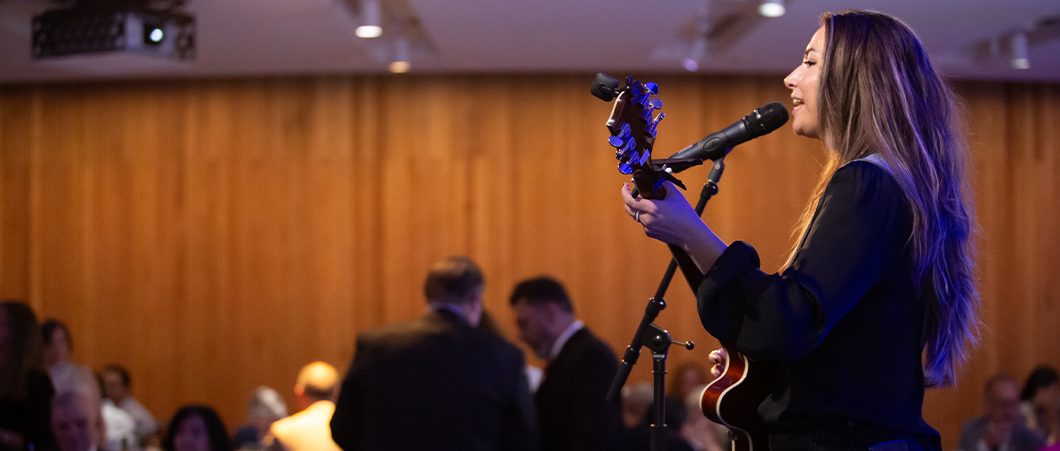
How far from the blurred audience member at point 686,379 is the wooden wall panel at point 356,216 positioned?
449 millimetres

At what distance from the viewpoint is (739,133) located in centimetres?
132

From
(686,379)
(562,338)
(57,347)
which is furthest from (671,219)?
(686,379)

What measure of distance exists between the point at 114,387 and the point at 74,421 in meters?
2.33

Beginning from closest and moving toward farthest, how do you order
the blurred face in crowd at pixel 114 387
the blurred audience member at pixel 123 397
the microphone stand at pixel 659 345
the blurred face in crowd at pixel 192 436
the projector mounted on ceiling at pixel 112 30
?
the microphone stand at pixel 659 345
the blurred face in crowd at pixel 192 436
the projector mounted on ceiling at pixel 112 30
the blurred audience member at pixel 123 397
the blurred face in crowd at pixel 114 387

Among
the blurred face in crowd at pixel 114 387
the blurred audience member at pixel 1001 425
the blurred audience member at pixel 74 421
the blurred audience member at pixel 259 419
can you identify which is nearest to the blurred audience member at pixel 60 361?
the blurred audience member at pixel 74 421

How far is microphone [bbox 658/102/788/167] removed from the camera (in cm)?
129

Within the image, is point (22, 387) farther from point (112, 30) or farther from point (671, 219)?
point (671, 219)

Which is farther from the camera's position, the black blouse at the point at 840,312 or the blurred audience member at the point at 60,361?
the blurred audience member at the point at 60,361

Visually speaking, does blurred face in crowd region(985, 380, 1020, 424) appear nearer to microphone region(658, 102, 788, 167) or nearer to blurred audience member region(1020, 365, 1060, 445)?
blurred audience member region(1020, 365, 1060, 445)

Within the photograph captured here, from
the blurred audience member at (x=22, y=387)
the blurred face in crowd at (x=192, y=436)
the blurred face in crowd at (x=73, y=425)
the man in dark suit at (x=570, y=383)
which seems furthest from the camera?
the blurred face in crowd at (x=192, y=436)

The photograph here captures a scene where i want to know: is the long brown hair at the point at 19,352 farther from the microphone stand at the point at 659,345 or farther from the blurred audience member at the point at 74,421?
the microphone stand at the point at 659,345

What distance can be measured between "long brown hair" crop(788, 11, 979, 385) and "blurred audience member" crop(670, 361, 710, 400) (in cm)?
438

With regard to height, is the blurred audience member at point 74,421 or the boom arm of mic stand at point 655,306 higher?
the boom arm of mic stand at point 655,306

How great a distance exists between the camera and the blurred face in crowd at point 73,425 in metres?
3.58
